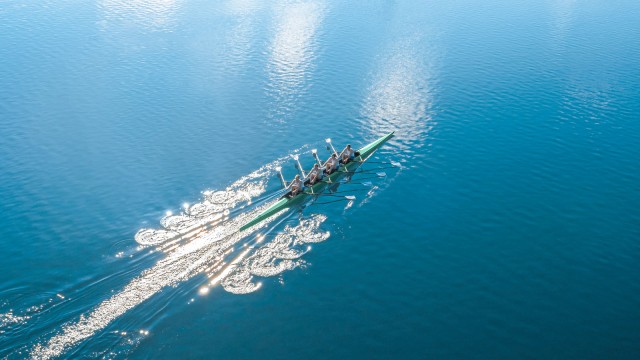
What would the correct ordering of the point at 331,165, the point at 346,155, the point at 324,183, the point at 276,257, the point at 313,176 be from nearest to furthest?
the point at 276,257 → the point at 313,176 → the point at 324,183 → the point at 331,165 → the point at 346,155

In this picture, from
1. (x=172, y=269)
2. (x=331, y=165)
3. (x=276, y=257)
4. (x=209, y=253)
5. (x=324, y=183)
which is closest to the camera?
(x=172, y=269)

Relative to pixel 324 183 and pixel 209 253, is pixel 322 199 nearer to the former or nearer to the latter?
pixel 324 183

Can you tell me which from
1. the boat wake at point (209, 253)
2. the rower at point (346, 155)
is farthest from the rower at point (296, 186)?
the rower at point (346, 155)

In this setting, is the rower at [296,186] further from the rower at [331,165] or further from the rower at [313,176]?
the rower at [331,165]

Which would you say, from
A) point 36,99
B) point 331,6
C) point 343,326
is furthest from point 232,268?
point 331,6

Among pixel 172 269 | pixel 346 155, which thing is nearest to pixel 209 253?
pixel 172 269
